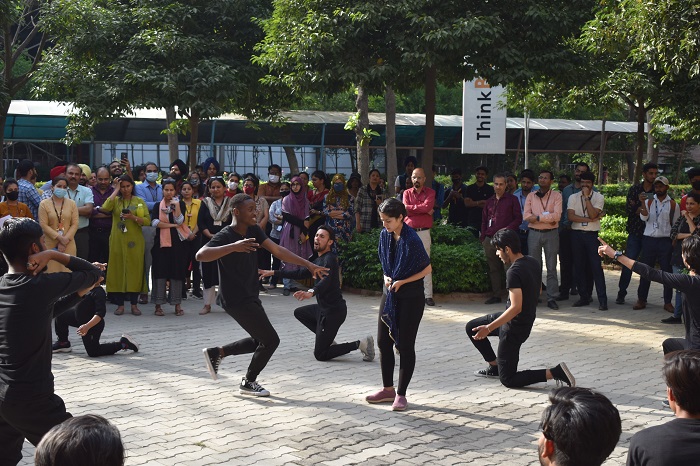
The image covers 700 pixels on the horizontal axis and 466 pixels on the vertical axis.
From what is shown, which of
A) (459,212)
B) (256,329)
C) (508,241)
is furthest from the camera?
(459,212)

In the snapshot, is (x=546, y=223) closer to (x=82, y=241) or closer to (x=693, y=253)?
(x=693, y=253)

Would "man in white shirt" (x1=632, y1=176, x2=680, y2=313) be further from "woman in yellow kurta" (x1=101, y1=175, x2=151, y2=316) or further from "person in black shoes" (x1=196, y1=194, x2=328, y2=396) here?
"woman in yellow kurta" (x1=101, y1=175, x2=151, y2=316)

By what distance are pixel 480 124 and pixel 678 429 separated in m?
17.0

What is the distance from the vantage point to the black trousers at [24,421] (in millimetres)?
4820

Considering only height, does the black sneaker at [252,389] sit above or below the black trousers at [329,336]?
below

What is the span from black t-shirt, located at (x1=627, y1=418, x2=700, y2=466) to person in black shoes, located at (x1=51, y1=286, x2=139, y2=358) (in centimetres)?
607

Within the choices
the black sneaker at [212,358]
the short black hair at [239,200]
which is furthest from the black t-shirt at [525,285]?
the black sneaker at [212,358]

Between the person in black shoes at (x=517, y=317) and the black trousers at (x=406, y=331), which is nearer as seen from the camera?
the black trousers at (x=406, y=331)

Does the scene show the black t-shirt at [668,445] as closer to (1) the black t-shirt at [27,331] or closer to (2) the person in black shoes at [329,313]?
(1) the black t-shirt at [27,331]

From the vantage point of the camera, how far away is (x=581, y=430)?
10.2ft

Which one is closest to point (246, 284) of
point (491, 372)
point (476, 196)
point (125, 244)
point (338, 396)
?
point (338, 396)

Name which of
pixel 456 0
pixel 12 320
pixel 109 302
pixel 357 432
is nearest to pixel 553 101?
pixel 456 0

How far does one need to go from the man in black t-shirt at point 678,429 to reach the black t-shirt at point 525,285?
4115mm

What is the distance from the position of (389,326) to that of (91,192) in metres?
6.12
